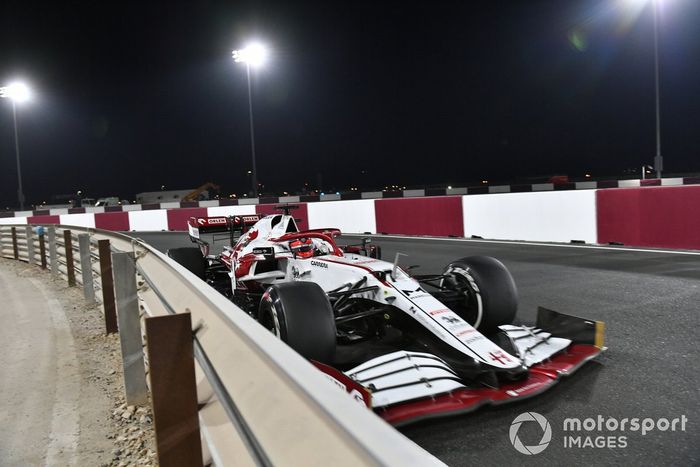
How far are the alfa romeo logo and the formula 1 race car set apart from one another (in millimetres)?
167

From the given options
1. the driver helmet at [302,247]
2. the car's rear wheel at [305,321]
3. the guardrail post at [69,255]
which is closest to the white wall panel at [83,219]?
the guardrail post at [69,255]

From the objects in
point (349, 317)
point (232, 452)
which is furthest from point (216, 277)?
point (232, 452)

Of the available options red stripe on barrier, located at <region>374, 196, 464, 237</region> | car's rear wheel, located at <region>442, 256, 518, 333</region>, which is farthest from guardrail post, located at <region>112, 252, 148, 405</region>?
red stripe on barrier, located at <region>374, 196, 464, 237</region>

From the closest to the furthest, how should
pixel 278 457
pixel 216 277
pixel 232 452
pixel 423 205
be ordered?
pixel 278 457
pixel 232 452
pixel 216 277
pixel 423 205

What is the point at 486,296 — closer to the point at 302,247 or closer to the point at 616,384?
the point at 616,384

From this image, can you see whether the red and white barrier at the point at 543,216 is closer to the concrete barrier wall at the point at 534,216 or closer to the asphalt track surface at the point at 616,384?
the concrete barrier wall at the point at 534,216

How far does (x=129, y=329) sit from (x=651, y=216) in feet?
29.1

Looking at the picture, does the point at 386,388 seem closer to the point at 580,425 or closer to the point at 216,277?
the point at 580,425

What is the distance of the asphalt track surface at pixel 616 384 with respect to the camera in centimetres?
268

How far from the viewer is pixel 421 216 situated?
46.8 ft

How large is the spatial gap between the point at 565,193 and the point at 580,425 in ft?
28.7

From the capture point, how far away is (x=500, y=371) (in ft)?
10.9

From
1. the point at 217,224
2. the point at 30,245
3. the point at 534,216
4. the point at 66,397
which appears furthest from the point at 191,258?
the point at 30,245

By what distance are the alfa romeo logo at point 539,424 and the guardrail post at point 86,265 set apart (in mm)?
5971
